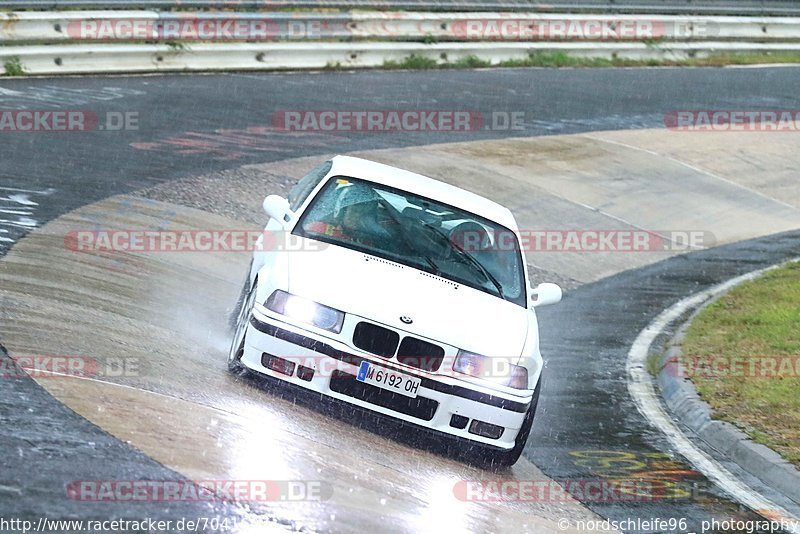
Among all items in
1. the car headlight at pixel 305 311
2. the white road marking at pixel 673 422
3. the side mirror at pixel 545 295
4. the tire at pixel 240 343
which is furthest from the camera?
the side mirror at pixel 545 295

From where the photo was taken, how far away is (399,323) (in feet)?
25.2

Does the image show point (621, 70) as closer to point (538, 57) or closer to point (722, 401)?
point (538, 57)

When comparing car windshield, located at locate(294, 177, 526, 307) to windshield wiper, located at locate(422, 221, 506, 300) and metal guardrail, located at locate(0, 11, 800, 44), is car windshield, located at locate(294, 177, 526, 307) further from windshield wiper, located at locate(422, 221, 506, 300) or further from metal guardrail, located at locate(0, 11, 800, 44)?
metal guardrail, located at locate(0, 11, 800, 44)

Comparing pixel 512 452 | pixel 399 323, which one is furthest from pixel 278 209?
pixel 512 452

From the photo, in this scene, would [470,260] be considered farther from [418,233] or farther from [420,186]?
[420,186]

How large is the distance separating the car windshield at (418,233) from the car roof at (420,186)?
6 cm

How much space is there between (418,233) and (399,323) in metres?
1.16

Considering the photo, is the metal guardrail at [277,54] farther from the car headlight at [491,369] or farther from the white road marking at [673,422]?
the car headlight at [491,369]

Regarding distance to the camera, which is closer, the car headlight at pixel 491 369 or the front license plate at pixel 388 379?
the front license plate at pixel 388 379

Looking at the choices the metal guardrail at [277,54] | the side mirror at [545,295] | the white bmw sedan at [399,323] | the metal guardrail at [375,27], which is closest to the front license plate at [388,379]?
the white bmw sedan at [399,323]

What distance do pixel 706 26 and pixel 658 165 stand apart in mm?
9672

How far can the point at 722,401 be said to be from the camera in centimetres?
1028

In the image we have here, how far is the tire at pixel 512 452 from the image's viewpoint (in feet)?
25.8

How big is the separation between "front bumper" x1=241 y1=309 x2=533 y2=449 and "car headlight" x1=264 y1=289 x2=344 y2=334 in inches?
3.3
